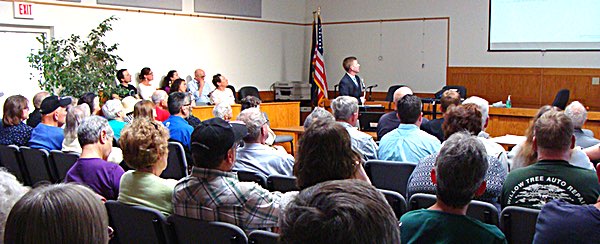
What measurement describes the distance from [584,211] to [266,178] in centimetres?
211

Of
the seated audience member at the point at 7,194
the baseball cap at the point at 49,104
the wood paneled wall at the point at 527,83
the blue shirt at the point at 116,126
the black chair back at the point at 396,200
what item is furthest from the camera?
the wood paneled wall at the point at 527,83

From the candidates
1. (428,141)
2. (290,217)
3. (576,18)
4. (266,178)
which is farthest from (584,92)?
(290,217)

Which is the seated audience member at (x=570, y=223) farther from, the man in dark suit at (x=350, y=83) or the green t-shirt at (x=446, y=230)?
the man in dark suit at (x=350, y=83)

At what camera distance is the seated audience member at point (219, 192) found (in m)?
2.87

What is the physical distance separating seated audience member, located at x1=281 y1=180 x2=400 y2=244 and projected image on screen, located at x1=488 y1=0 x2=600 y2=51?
1091cm

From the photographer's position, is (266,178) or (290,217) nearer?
(290,217)

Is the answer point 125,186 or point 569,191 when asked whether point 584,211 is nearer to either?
point 569,191

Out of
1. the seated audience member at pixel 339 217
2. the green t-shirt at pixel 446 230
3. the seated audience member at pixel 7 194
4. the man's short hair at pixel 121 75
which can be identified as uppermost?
the man's short hair at pixel 121 75

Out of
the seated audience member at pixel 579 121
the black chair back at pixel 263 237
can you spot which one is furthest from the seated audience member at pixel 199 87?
the black chair back at pixel 263 237

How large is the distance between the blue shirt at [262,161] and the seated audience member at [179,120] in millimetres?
1904

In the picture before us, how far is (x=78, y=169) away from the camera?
3.80 meters

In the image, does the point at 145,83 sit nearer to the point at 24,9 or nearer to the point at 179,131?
the point at 24,9

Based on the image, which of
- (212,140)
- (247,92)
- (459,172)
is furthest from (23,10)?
(459,172)

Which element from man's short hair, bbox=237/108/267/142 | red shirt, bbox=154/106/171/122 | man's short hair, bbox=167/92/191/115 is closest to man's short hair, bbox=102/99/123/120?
man's short hair, bbox=167/92/191/115
